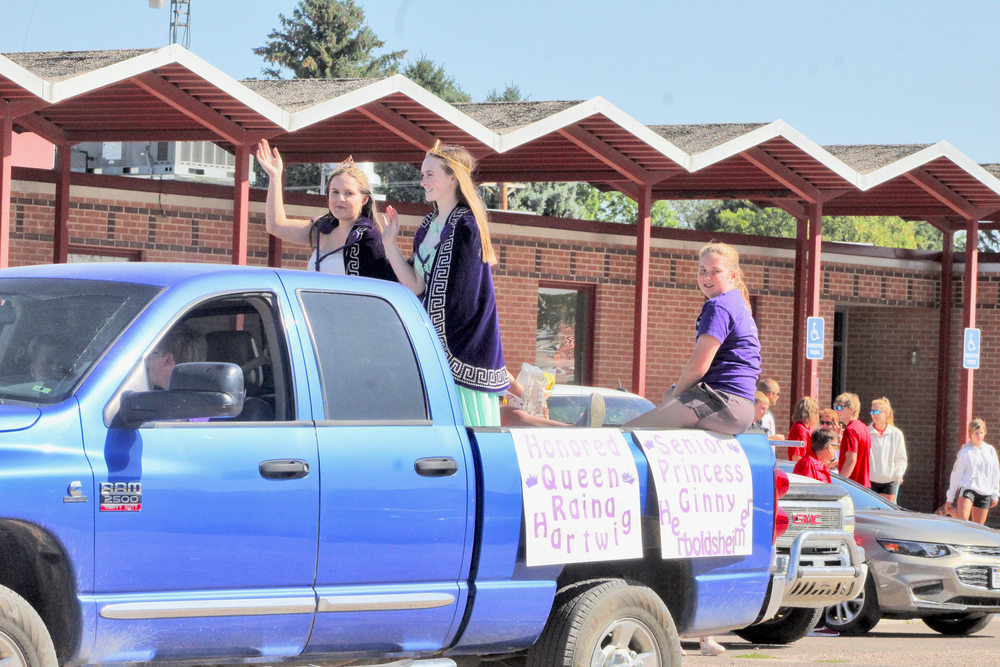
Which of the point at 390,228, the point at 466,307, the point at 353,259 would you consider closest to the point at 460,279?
the point at 466,307

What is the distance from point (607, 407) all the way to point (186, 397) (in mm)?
7548

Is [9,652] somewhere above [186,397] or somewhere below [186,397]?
below

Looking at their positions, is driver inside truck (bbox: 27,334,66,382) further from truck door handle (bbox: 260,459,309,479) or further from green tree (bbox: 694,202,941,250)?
green tree (bbox: 694,202,941,250)

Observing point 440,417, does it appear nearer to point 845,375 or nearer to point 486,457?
point 486,457

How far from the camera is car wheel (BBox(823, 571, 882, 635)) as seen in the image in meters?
12.3

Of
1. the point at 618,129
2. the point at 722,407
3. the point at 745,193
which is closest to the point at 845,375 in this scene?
the point at 745,193

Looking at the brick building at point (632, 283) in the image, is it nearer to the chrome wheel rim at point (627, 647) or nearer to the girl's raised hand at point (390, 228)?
the girl's raised hand at point (390, 228)

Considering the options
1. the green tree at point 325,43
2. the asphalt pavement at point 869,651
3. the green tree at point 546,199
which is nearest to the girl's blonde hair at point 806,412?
the asphalt pavement at point 869,651

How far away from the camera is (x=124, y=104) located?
1581cm

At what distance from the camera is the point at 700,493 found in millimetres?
6516

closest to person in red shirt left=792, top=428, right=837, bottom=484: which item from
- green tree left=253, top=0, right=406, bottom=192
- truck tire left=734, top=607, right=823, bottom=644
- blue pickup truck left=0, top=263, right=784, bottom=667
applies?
truck tire left=734, top=607, right=823, bottom=644

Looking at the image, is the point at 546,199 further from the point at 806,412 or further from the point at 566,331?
the point at 806,412

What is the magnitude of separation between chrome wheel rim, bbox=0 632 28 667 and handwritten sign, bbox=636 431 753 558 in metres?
2.78

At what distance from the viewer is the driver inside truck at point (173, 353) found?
5.20 m
